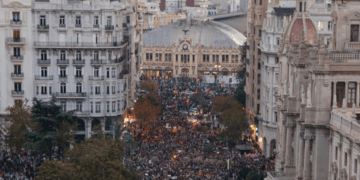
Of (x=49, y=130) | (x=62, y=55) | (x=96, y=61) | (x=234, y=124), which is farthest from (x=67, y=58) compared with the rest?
(x=234, y=124)

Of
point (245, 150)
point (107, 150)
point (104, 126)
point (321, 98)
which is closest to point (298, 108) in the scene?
point (321, 98)

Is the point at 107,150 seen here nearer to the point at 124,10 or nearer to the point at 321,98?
the point at 321,98

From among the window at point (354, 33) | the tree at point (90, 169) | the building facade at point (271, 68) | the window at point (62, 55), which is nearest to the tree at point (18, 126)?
the window at point (62, 55)

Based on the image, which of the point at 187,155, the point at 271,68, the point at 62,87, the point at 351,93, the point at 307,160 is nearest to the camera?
the point at 351,93

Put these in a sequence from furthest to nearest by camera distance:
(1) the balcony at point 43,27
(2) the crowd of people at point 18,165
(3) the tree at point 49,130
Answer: (1) the balcony at point 43,27
(3) the tree at point 49,130
(2) the crowd of people at point 18,165

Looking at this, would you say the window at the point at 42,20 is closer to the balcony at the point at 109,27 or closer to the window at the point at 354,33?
the balcony at the point at 109,27

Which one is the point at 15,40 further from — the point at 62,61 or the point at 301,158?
the point at 301,158
